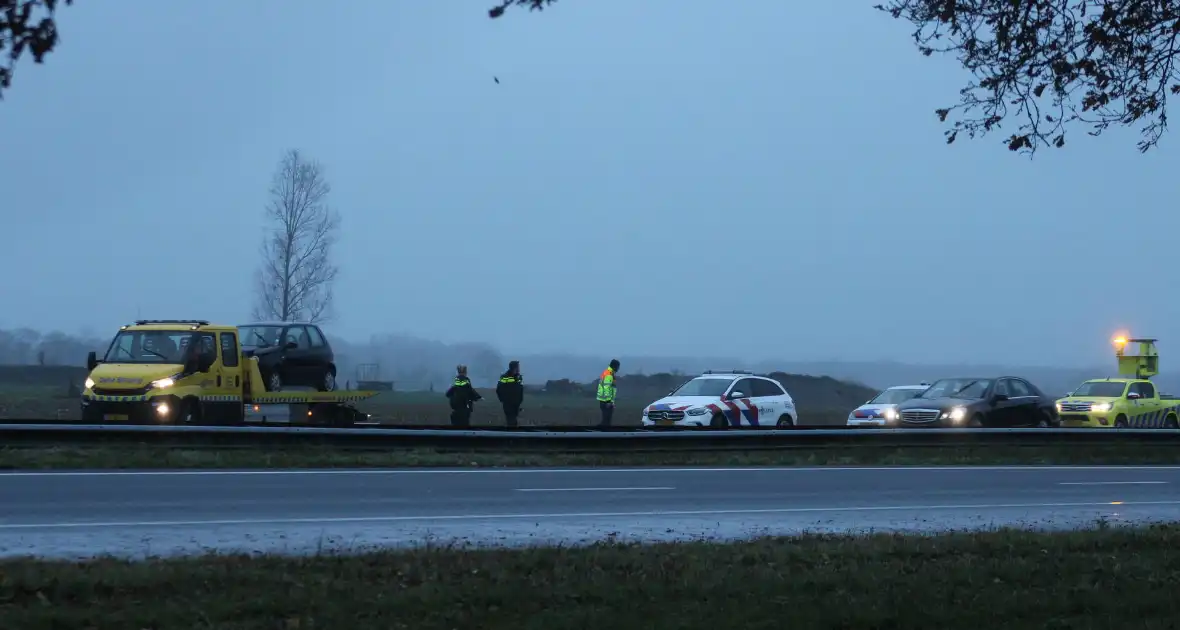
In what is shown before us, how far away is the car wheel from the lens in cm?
2523

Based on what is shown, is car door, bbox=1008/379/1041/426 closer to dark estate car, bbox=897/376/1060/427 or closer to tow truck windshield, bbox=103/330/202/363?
dark estate car, bbox=897/376/1060/427

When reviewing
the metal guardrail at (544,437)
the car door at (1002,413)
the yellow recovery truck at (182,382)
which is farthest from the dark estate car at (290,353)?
the car door at (1002,413)

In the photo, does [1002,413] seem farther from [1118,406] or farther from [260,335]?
[260,335]

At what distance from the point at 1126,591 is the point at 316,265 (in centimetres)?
3027

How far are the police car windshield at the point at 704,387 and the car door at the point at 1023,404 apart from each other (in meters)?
6.60

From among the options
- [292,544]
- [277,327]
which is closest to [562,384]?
[277,327]

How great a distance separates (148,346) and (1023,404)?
1880 cm

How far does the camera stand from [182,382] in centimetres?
2230

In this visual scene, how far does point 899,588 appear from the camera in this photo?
8648 millimetres

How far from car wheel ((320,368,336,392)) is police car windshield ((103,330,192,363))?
3164 millimetres

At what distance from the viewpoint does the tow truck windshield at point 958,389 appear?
97.2 feet

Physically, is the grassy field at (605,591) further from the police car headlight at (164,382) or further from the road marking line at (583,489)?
the police car headlight at (164,382)

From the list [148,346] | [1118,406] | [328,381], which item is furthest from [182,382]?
[1118,406]

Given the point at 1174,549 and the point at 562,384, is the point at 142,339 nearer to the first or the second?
the point at 1174,549
